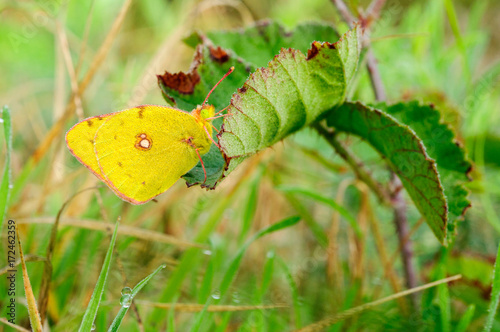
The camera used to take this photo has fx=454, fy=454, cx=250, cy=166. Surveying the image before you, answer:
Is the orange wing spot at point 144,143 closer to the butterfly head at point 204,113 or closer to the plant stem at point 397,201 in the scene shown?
the butterfly head at point 204,113

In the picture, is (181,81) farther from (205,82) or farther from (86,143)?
(86,143)

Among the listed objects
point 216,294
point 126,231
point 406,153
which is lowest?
point 216,294

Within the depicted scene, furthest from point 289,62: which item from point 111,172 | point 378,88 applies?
point 111,172

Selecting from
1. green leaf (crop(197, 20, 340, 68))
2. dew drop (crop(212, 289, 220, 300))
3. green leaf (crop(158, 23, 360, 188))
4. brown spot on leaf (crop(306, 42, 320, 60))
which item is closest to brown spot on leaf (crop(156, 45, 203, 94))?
green leaf (crop(158, 23, 360, 188))

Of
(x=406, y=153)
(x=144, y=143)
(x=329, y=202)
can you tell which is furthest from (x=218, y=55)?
(x=329, y=202)

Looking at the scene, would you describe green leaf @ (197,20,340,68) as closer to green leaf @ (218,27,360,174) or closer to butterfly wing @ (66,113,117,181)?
green leaf @ (218,27,360,174)

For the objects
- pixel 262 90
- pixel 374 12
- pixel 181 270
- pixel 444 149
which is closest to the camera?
pixel 262 90

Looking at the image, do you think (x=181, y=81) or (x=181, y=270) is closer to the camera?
(x=181, y=81)
